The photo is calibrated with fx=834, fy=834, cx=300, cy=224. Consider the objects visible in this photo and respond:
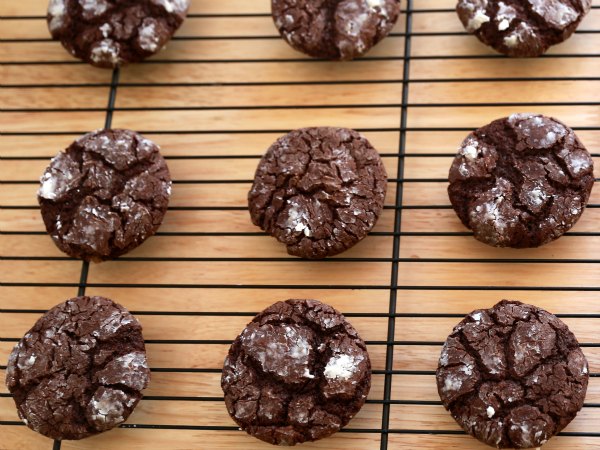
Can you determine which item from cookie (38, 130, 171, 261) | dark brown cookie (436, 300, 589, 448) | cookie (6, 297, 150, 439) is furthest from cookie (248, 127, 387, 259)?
cookie (6, 297, 150, 439)

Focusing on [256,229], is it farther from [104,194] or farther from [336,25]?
[336,25]

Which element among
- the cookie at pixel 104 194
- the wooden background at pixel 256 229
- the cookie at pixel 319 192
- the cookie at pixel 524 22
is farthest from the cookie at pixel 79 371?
the cookie at pixel 524 22

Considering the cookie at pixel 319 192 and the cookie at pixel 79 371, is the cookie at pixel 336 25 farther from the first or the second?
the cookie at pixel 79 371

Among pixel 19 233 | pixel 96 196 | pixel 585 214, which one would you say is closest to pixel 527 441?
pixel 585 214

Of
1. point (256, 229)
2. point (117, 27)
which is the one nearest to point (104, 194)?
point (256, 229)

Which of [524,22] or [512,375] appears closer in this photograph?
[512,375]

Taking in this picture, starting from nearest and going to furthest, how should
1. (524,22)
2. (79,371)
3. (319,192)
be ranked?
1. (79,371)
2. (319,192)
3. (524,22)
